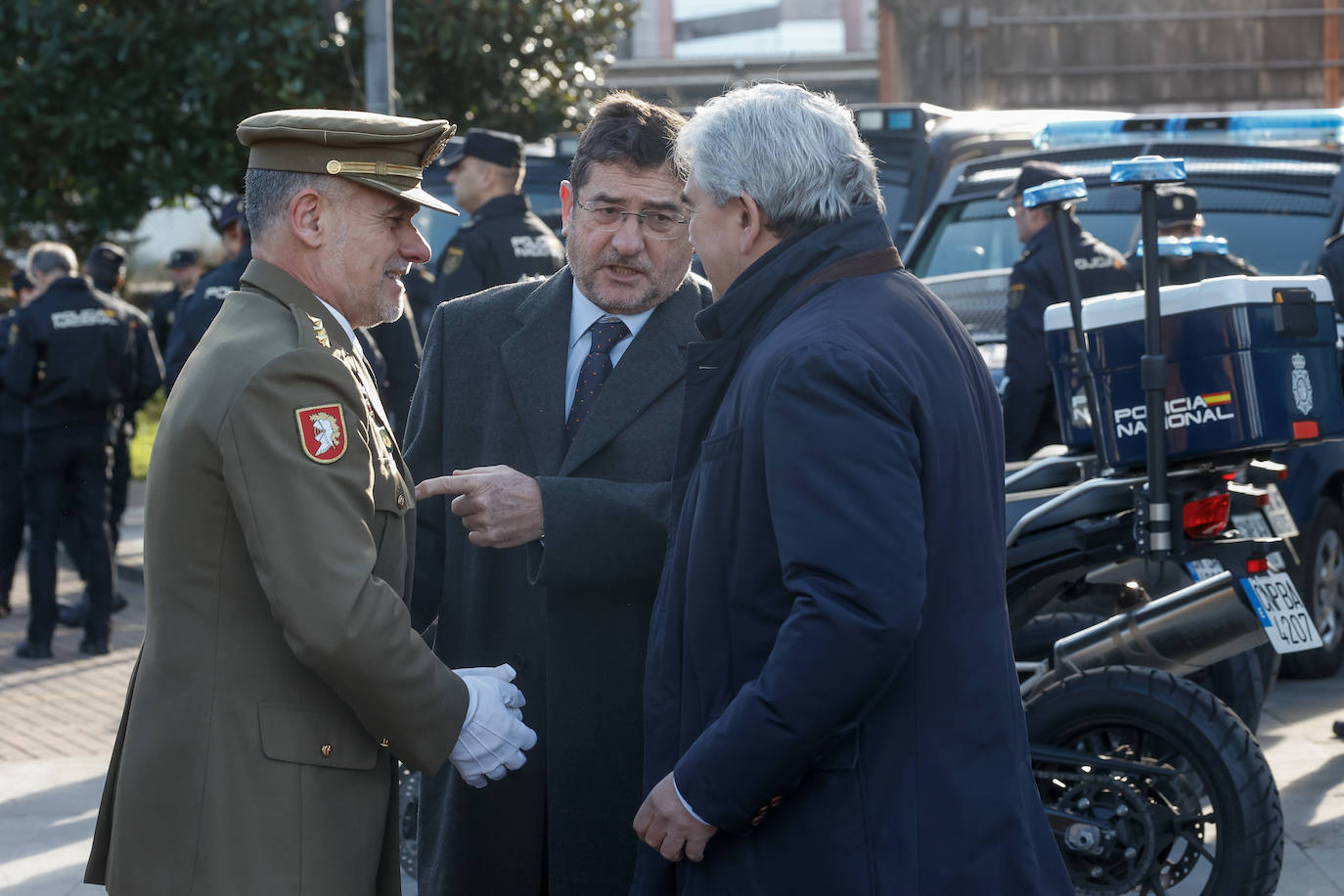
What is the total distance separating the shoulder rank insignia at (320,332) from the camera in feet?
7.99

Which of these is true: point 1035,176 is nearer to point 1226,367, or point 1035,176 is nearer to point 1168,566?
point 1226,367

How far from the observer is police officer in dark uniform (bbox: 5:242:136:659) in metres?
8.35

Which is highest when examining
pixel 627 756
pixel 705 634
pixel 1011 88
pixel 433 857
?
pixel 1011 88

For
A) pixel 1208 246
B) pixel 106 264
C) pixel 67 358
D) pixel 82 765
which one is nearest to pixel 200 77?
pixel 106 264

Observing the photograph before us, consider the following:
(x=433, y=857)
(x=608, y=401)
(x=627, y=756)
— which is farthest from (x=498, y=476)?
(x=433, y=857)

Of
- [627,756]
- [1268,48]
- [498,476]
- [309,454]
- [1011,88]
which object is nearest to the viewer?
[309,454]

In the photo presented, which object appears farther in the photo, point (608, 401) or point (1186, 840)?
point (1186, 840)

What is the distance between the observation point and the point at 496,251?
7.21 meters

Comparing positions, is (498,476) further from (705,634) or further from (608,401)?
(705,634)

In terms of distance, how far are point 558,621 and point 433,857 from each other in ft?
1.75

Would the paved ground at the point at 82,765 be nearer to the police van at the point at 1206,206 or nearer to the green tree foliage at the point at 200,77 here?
the police van at the point at 1206,206

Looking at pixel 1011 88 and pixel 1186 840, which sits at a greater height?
pixel 1011 88

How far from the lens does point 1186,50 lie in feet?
68.5

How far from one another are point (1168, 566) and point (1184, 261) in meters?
2.69
